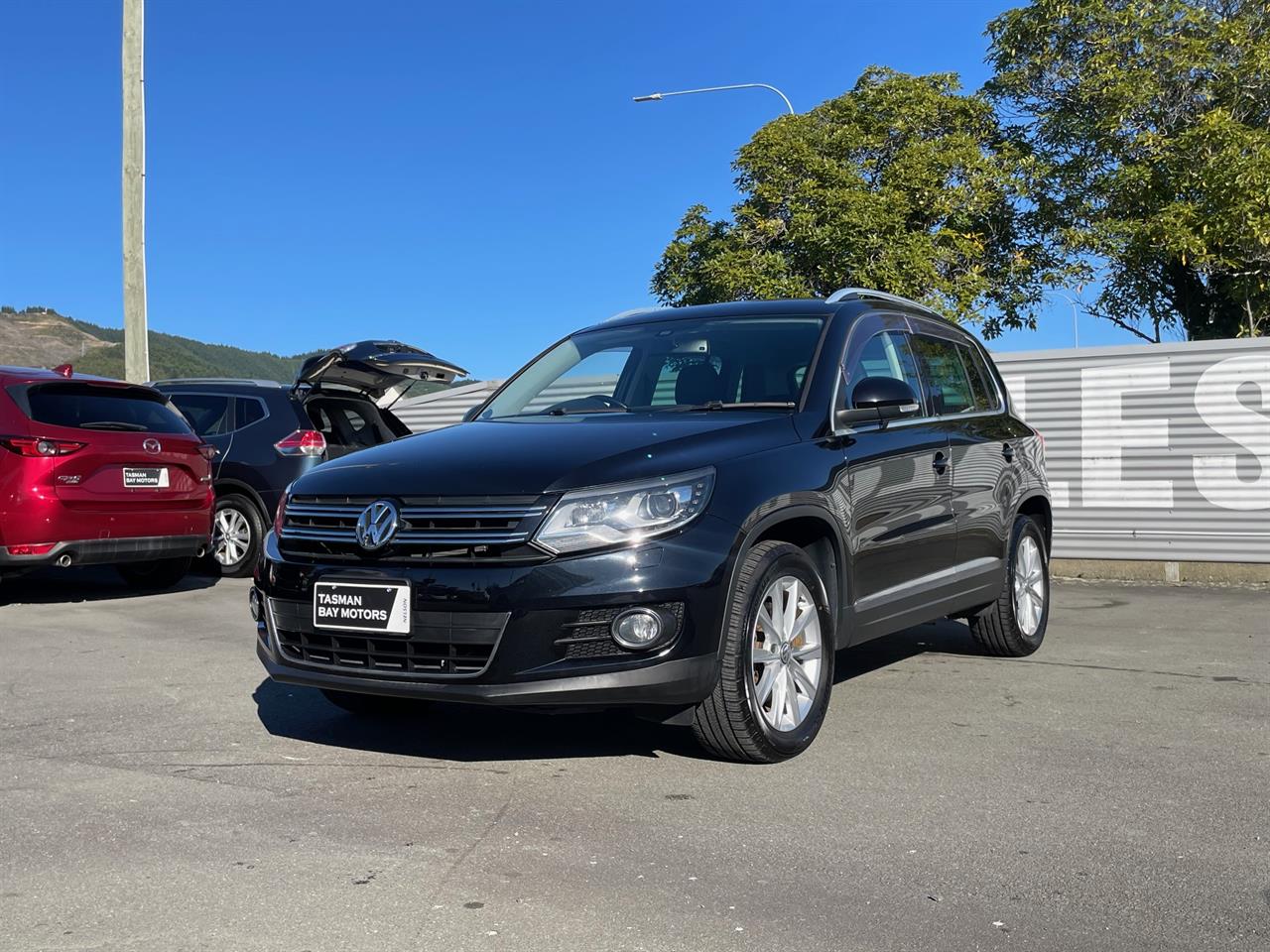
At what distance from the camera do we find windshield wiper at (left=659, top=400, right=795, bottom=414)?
5.13 m

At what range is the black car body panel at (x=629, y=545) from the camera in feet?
13.7

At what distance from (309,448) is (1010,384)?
6204 millimetres

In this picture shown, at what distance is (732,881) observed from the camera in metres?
3.48

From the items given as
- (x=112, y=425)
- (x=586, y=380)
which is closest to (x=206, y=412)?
(x=112, y=425)

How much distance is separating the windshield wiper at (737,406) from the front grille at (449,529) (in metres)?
1.17

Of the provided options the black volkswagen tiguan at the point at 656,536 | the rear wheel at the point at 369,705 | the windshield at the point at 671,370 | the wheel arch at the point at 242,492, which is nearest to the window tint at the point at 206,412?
the wheel arch at the point at 242,492

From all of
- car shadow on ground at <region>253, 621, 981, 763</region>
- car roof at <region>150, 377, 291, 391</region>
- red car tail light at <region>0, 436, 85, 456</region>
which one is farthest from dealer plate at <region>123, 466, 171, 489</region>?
car shadow on ground at <region>253, 621, 981, 763</region>

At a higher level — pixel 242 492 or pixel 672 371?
pixel 672 371

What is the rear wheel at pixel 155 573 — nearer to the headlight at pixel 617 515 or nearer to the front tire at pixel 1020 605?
the front tire at pixel 1020 605

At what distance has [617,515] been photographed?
4230 mm

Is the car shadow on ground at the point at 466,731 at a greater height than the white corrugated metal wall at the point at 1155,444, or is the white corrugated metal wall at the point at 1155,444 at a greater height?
the white corrugated metal wall at the point at 1155,444

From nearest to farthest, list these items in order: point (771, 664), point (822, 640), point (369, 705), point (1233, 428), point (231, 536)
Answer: point (771, 664) → point (822, 640) → point (369, 705) → point (1233, 428) → point (231, 536)

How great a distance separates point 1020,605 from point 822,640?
2544 mm

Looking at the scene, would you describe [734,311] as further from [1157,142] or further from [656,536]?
[1157,142]
